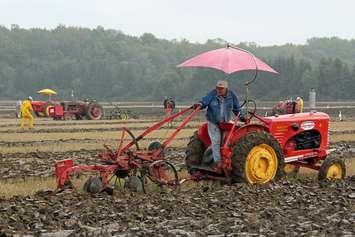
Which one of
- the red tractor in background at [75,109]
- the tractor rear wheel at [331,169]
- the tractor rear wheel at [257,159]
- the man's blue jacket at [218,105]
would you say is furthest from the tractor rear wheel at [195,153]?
the red tractor in background at [75,109]

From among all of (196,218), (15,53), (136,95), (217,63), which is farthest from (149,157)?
(15,53)

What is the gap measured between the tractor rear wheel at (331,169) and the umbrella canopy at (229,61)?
2.06m

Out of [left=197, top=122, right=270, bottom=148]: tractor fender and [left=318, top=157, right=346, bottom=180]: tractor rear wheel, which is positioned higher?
[left=197, top=122, right=270, bottom=148]: tractor fender

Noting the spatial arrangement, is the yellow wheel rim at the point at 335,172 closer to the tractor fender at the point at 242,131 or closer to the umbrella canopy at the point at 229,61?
the tractor fender at the point at 242,131

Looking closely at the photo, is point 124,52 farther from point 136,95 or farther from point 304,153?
point 304,153

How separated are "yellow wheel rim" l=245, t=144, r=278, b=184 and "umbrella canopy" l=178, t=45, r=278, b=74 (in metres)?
1.28

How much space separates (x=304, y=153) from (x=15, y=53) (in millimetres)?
129827

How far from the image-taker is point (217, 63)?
1071 centimetres

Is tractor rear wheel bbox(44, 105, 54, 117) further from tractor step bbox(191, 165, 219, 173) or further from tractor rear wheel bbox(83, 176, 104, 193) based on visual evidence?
tractor rear wheel bbox(83, 176, 104, 193)

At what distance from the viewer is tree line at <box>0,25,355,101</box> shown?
315 feet

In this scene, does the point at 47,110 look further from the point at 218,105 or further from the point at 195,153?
the point at 218,105

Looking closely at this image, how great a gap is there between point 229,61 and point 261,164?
1.72m

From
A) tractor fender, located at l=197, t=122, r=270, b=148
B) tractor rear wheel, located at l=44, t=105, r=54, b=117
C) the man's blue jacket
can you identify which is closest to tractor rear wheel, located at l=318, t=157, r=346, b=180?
tractor fender, located at l=197, t=122, r=270, b=148

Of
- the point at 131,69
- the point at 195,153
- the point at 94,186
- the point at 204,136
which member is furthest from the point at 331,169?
the point at 131,69
